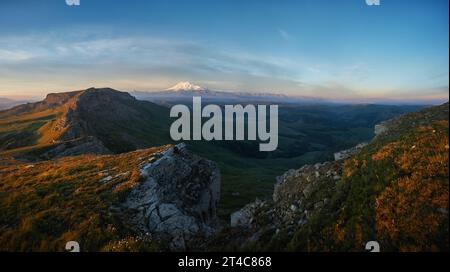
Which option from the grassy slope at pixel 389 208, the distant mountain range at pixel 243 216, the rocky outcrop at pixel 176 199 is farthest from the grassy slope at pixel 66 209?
the grassy slope at pixel 389 208

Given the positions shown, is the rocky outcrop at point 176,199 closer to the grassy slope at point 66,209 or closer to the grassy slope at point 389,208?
the grassy slope at point 66,209

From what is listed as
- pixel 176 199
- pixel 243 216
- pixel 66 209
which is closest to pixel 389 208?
pixel 243 216

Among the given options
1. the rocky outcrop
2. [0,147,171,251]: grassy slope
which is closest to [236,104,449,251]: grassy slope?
the rocky outcrop

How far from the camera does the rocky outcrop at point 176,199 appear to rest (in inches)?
747

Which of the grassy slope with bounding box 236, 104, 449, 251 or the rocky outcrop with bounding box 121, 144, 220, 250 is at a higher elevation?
the grassy slope with bounding box 236, 104, 449, 251

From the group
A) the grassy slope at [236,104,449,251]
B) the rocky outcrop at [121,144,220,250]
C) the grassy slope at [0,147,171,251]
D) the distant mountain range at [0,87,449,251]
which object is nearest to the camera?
the grassy slope at [236,104,449,251]

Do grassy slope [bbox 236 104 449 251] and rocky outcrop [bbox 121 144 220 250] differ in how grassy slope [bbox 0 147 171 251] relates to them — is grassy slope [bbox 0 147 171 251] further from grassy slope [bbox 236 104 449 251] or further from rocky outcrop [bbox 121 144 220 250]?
grassy slope [bbox 236 104 449 251]

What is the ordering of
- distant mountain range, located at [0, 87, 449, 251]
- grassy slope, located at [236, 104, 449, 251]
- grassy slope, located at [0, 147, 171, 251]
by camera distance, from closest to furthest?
grassy slope, located at [236, 104, 449, 251] → distant mountain range, located at [0, 87, 449, 251] → grassy slope, located at [0, 147, 171, 251]

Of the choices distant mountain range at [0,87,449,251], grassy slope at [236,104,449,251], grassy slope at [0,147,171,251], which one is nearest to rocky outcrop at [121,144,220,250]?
distant mountain range at [0,87,449,251]

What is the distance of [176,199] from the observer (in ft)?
77.8

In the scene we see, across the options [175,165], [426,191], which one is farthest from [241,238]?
[175,165]

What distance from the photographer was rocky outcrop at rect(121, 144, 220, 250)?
18969 mm

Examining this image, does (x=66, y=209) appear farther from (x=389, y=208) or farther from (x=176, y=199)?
(x=389, y=208)

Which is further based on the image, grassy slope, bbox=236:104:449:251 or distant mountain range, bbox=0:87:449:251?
distant mountain range, bbox=0:87:449:251
